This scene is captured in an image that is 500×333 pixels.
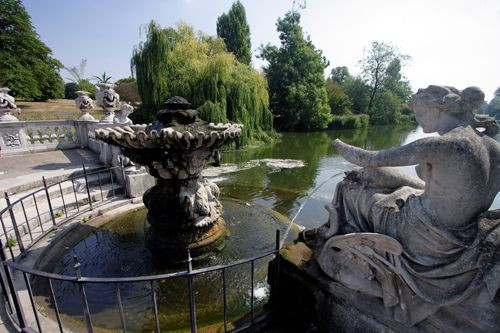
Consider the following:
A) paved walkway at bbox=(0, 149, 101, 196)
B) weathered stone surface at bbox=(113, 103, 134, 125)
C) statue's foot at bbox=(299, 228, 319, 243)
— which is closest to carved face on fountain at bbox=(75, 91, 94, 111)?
paved walkway at bbox=(0, 149, 101, 196)

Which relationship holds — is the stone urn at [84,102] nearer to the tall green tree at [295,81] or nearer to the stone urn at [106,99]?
the stone urn at [106,99]

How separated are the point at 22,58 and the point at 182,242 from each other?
3358 centimetres

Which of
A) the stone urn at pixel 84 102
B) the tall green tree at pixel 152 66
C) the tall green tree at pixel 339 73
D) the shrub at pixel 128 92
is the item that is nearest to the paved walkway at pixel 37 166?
the stone urn at pixel 84 102

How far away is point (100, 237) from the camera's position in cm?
449

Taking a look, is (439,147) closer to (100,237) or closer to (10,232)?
(100,237)

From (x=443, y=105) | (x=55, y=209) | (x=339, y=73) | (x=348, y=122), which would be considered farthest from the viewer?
(x=339, y=73)

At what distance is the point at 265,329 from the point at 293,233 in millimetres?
2319

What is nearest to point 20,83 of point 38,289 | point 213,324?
point 38,289

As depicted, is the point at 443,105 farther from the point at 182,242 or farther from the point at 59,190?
the point at 59,190

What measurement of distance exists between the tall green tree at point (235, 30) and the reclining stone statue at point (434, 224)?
30.7 meters

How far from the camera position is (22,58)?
85.9ft

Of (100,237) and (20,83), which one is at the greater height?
(20,83)

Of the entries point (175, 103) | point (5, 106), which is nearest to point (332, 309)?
point (175, 103)

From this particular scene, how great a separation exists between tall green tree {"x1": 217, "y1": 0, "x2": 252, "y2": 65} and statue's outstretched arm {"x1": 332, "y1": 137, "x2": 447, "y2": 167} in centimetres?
3066
